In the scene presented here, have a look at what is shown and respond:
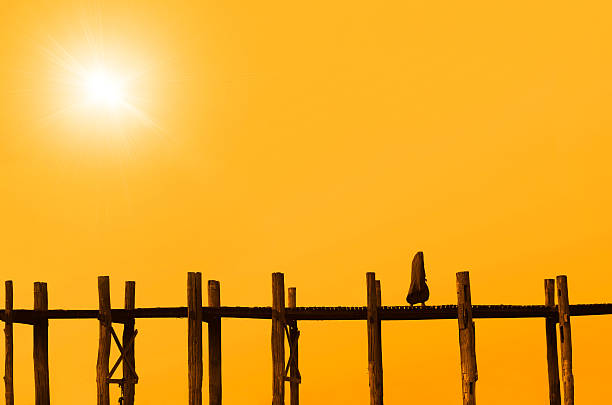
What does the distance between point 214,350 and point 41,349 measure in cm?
343

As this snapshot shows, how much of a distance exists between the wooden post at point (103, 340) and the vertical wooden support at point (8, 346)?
223cm

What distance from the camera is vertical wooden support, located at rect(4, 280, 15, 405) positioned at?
22.2 m

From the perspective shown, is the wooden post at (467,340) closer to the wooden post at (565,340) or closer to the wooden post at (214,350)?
the wooden post at (565,340)

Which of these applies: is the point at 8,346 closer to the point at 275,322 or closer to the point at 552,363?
the point at 275,322

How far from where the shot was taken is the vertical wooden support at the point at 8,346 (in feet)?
73.0

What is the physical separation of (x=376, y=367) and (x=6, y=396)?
25.7ft

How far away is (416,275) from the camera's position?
2086 centimetres

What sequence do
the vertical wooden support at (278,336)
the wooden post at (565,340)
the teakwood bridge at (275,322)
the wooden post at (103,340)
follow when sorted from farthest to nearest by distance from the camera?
the wooden post at (565,340) < the wooden post at (103,340) < the vertical wooden support at (278,336) < the teakwood bridge at (275,322)

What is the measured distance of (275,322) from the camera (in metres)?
20.8

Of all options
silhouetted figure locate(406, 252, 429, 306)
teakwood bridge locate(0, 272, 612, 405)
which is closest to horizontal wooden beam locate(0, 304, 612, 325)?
teakwood bridge locate(0, 272, 612, 405)

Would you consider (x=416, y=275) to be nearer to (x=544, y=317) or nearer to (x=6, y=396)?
(x=544, y=317)

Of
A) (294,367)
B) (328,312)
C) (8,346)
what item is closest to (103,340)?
(8,346)

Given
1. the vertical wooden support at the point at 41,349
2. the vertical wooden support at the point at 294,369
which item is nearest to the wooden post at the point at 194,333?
the vertical wooden support at the point at 294,369

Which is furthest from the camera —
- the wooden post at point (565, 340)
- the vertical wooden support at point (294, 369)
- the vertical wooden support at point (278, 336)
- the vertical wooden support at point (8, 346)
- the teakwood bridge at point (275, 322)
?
the vertical wooden support at point (294, 369)
